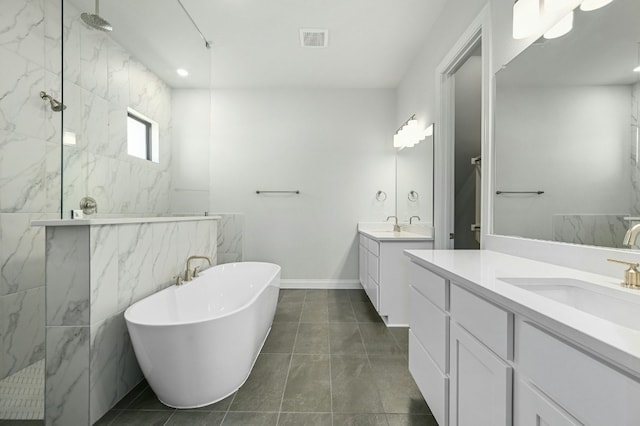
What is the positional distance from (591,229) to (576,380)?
2.64ft

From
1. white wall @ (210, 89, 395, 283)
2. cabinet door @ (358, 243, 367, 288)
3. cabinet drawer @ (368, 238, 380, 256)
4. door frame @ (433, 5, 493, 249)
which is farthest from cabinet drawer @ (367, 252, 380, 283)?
white wall @ (210, 89, 395, 283)

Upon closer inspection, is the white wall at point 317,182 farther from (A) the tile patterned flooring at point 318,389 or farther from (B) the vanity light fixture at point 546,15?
(B) the vanity light fixture at point 546,15

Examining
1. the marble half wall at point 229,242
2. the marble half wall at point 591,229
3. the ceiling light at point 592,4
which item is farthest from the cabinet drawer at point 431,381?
the marble half wall at point 229,242

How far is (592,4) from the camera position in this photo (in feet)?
3.33

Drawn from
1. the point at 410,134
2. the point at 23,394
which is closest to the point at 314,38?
the point at 410,134

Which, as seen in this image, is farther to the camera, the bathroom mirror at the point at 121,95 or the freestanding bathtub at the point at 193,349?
the bathroom mirror at the point at 121,95

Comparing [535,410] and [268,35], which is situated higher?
[268,35]

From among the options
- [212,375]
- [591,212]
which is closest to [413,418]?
[212,375]

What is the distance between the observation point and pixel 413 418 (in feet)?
4.63

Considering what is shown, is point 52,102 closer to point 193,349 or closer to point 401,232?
point 193,349

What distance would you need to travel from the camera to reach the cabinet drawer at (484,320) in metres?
0.74

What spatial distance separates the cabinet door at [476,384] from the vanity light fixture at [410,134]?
2.05 metres

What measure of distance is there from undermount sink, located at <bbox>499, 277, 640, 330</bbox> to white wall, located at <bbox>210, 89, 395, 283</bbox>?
2849mm

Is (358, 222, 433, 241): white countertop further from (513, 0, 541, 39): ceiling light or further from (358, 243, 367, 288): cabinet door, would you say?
(513, 0, 541, 39): ceiling light
